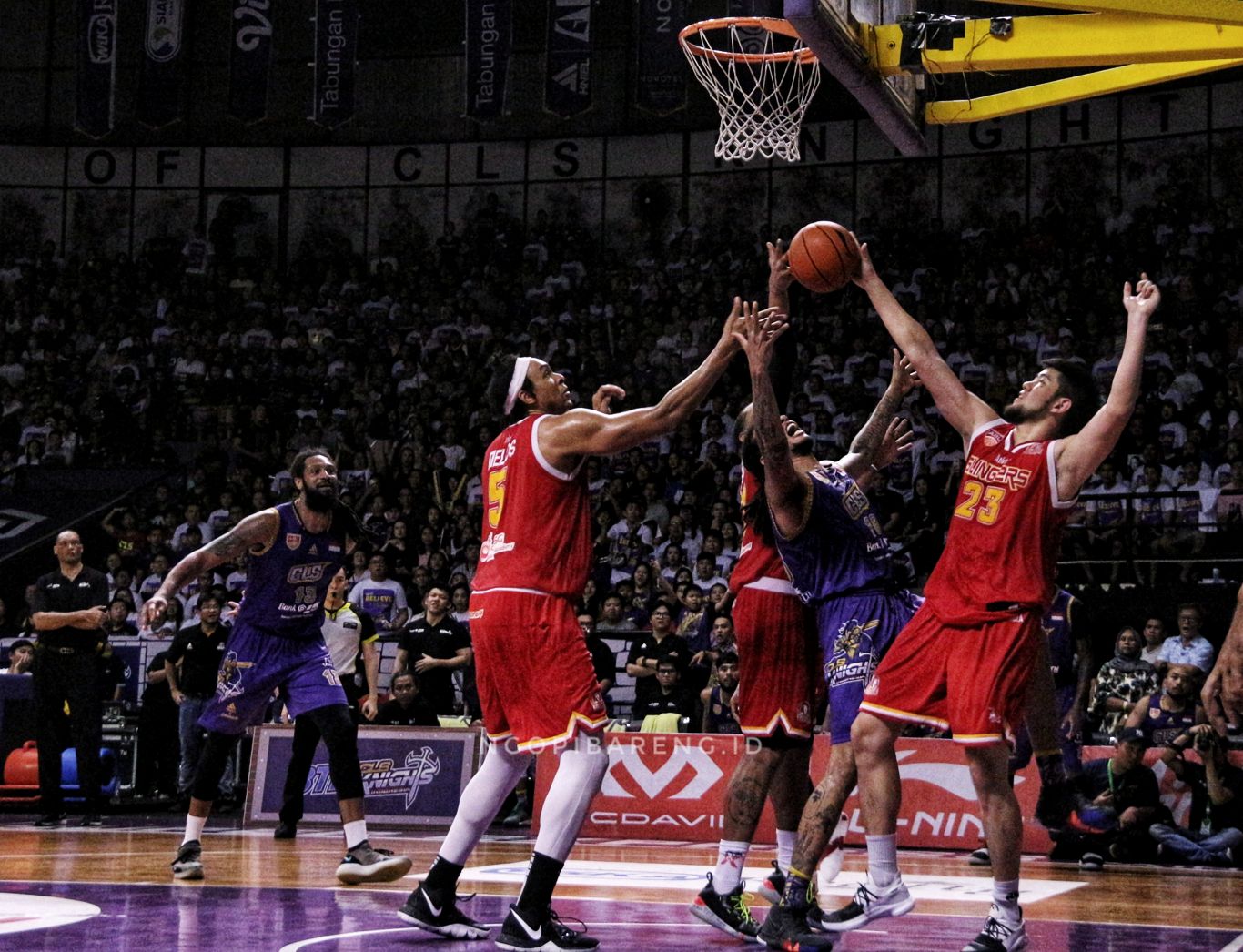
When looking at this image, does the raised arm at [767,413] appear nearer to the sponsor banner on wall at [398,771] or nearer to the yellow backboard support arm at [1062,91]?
the yellow backboard support arm at [1062,91]

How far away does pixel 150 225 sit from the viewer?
1120 inches

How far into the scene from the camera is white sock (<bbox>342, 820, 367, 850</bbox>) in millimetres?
8117

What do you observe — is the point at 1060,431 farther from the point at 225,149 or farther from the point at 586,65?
the point at 225,149

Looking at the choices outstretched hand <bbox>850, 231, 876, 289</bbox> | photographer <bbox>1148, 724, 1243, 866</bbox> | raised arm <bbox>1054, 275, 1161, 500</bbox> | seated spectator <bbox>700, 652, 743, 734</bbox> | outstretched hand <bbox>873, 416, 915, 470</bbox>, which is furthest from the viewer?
seated spectator <bbox>700, 652, 743, 734</bbox>

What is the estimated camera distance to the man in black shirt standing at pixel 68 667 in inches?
475

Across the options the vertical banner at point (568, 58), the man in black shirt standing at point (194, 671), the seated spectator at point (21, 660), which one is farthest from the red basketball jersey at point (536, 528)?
the vertical banner at point (568, 58)

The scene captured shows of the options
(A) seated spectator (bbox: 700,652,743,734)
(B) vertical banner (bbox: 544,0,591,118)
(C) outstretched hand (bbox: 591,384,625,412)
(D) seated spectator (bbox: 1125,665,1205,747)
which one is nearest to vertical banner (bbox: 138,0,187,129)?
(B) vertical banner (bbox: 544,0,591,118)

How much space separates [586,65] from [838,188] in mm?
5298

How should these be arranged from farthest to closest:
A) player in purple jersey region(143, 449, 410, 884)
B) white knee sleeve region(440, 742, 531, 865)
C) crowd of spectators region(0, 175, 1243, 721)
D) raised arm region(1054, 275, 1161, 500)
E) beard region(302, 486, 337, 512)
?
crowd of spectators region(0, 175, 1243, 721), beard region(302, 486, 337, 512), player in purple jersey region(143, 449, 410, 884), white knee sleeve region(440, 742, 531, 865), raised arm region(1054, 275, 1161, 500)

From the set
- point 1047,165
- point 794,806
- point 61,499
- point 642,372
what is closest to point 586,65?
point 642,372

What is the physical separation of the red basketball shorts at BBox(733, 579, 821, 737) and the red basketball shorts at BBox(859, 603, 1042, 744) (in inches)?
29.9

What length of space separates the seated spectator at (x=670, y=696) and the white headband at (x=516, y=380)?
7410 mm

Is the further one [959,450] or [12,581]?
[12,581]

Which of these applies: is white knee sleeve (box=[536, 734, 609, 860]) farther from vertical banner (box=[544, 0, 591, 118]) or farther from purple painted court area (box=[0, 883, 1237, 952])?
vertical banner (box=[544, 0, 591, 118])
